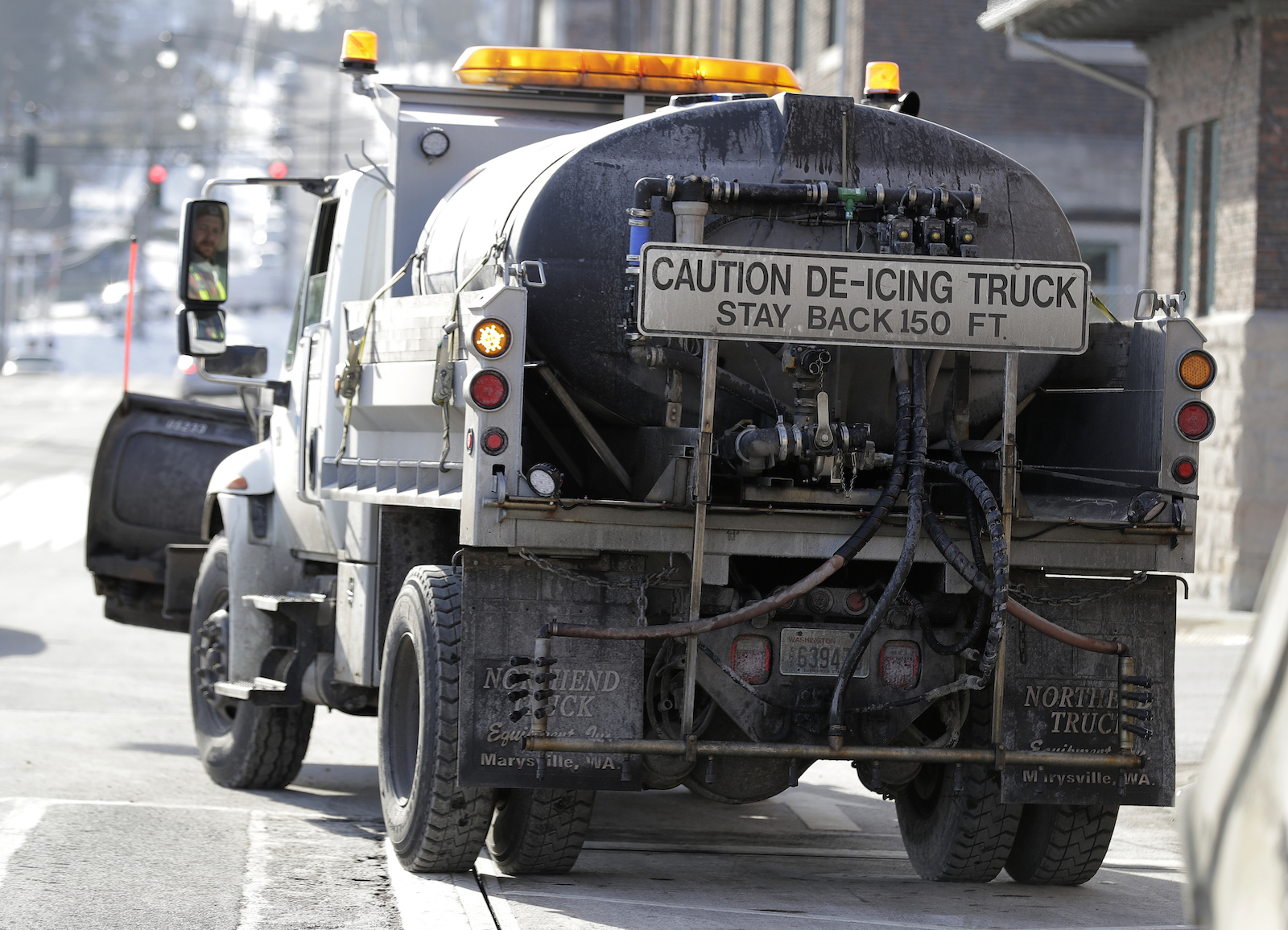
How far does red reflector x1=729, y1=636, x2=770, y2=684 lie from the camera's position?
6277 millimetres

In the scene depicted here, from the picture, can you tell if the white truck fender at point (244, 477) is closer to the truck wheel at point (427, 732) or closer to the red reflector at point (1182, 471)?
the truck wheel at point (427, 732)

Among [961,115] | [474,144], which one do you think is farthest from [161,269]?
[474,144]

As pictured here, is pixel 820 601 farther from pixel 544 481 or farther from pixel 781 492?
pixel 544 481

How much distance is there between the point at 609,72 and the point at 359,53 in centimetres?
109

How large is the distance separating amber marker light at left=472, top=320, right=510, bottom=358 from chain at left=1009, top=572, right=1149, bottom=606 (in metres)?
1.85

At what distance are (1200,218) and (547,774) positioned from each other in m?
13.4

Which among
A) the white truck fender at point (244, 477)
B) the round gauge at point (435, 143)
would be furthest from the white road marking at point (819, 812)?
the round gauge at point (435, 143)

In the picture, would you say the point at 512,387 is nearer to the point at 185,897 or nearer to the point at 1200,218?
the point at 185,897

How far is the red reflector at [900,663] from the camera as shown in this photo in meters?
6.42

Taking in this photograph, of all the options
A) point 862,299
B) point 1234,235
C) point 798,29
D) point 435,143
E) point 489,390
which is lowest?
point 489,390

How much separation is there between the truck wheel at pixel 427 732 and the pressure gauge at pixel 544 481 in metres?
0.59

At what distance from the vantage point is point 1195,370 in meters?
6.42

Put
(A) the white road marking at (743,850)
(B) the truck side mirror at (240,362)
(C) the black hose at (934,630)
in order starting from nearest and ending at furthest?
(C) the black hose at (934,630) < (A) the white road marking at (743,850) < (B) the truck side mirror at (240,362)

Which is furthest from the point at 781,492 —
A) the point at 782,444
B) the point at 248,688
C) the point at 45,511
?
the point at 45,511
